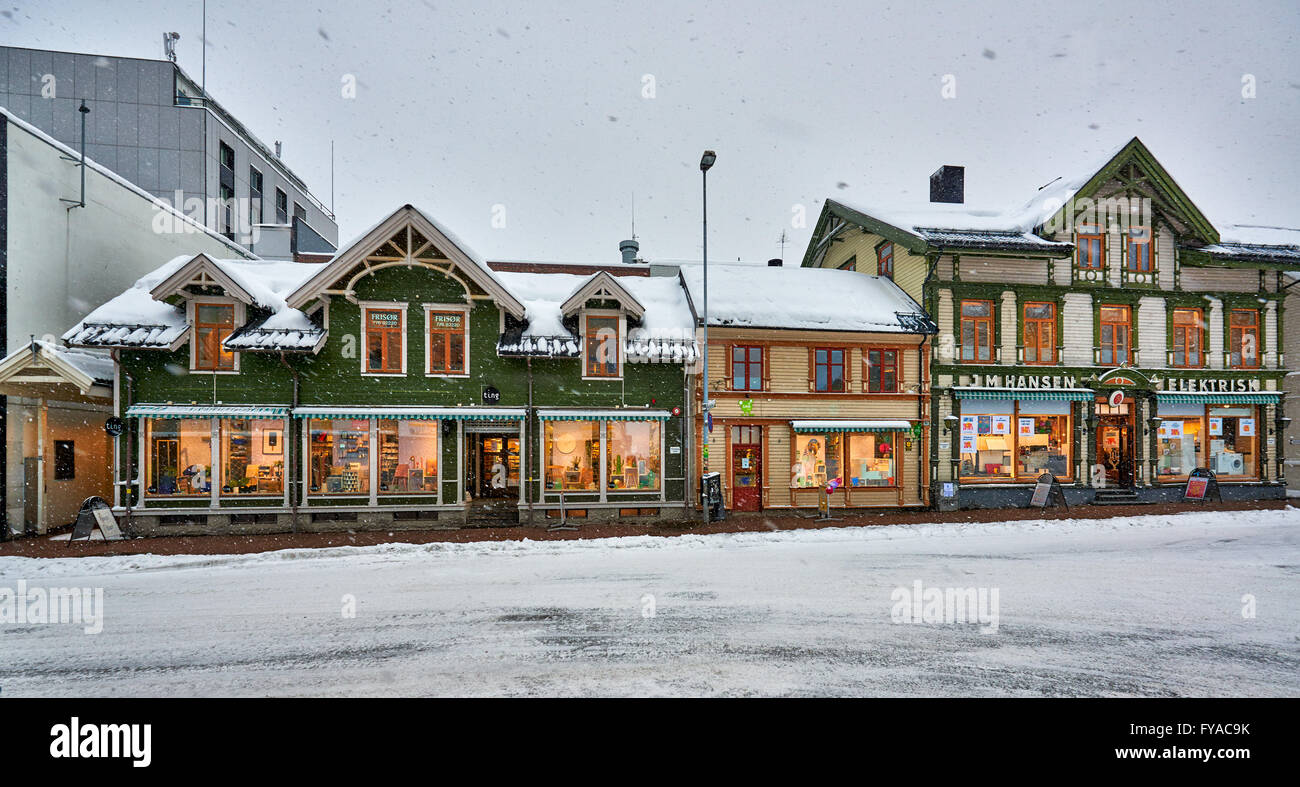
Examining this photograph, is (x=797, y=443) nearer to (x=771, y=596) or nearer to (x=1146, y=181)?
(x=771, y=596)

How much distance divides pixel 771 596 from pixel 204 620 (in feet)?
26.1

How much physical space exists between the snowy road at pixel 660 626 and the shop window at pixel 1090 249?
11814 mm

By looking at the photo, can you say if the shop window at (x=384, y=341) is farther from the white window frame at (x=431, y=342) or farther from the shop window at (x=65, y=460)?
the shop window at (x=65, y=460)

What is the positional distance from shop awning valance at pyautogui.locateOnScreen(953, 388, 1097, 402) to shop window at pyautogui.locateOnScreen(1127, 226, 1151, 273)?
5.19m

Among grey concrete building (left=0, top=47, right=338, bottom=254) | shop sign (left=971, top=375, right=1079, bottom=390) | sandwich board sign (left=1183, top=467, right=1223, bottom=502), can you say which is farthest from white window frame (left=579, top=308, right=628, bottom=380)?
grey concrete building (left=0, top=47, right=338, bottom=254)

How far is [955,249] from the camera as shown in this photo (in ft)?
66.1

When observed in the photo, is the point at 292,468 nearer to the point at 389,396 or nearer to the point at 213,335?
the point at 389,396

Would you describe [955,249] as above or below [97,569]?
above

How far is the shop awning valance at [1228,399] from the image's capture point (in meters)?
21.3

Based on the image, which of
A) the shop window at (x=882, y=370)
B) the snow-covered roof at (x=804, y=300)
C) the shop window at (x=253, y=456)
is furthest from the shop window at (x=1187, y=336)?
the shop window at (x=253, y=456)

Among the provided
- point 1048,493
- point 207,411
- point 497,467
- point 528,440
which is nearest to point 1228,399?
point 1048,493

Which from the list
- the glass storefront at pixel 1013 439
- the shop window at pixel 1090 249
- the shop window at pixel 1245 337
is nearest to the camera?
the glass storefront at pixel 1013 439

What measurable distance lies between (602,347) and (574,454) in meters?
3.35
